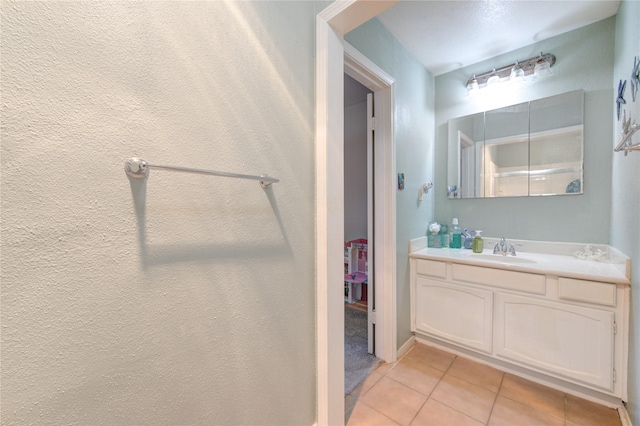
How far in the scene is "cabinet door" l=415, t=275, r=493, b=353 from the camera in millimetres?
1791

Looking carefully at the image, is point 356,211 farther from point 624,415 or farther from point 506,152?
point 624,415

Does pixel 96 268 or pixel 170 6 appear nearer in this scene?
pixel 96 268

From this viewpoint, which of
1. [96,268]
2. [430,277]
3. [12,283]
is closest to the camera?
[12,283]

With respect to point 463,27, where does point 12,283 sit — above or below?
below

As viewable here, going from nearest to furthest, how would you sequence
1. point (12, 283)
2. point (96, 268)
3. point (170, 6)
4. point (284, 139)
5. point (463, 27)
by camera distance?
point (12, 283) → point (96, 268) → point (170, 6) → point (284, 139) → point (463, 27)

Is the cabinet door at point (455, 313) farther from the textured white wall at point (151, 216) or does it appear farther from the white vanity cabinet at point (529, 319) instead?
the textured white wall at point (151, 216)

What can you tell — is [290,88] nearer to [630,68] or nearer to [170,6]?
[170,6]

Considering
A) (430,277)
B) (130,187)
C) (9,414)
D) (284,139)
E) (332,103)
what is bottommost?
(430,277)

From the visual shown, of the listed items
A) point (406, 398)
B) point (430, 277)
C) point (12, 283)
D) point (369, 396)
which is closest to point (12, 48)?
point (12, 283)

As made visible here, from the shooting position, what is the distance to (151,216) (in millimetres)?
701

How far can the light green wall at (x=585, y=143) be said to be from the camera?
5.76ft

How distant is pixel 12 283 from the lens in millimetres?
511

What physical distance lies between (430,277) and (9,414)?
7.17ft

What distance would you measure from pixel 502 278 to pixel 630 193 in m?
0.78
